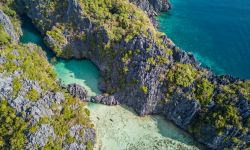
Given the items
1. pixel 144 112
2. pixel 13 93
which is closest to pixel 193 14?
pixel 144 112

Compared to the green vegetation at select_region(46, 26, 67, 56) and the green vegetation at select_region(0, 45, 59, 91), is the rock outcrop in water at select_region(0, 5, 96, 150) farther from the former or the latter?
the green vegetation at select_region(46, 26, 67, 56)

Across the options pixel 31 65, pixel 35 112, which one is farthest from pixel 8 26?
pixel 35 112

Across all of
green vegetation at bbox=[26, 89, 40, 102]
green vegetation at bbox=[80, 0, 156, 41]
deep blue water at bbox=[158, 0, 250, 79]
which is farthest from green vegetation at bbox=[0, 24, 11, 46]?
deep blue water at bbox=[158, 0, 250, 79]

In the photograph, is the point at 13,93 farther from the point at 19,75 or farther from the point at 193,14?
the point at 193,14

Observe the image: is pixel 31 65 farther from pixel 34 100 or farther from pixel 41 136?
pixel 41 136

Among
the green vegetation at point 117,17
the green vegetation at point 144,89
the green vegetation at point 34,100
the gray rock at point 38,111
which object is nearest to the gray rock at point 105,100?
the green vegetation at point 34,100

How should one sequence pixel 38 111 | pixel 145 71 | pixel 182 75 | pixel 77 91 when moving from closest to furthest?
1. pixel 38 111
2. pixel 182 75
3. pixel 145 71
4. pixel 77 91
